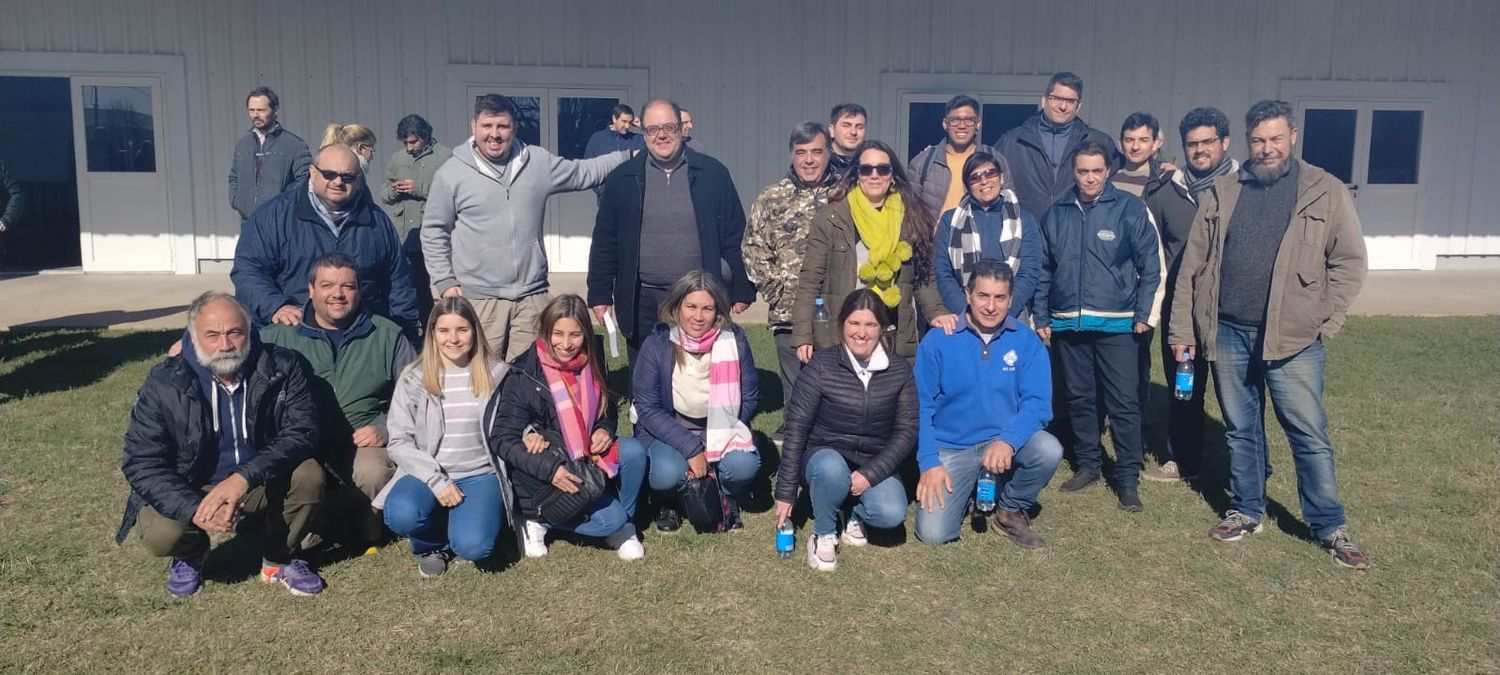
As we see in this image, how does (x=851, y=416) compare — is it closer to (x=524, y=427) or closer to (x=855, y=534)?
(x=855, y=534)

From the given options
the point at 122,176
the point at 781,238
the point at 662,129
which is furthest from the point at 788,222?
the point at 122,176

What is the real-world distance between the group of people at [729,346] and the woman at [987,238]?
1 cm

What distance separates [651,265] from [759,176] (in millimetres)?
7308

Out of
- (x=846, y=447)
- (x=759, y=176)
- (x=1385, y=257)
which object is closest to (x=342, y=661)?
(x=846, y=447)

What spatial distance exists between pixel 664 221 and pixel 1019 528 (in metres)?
2.22

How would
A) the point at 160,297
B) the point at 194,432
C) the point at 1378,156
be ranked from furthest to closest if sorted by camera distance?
the point at 1378,156, the point at 160,297, the point at 194,432

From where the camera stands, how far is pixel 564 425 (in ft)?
14.4

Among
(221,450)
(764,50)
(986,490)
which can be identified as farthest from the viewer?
A: (764,50)

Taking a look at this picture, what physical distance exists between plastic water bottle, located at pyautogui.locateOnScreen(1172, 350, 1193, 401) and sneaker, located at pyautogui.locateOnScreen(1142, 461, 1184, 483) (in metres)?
0.75

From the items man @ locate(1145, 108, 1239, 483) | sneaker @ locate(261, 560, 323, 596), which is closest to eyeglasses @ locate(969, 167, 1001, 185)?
man @ locate(1145, 108, 1239, 483)

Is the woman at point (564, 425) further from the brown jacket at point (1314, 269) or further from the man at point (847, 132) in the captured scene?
the brown jacket at point (1314, 269)

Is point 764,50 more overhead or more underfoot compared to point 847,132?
more overhead

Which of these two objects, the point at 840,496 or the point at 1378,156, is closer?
the point at 840,496

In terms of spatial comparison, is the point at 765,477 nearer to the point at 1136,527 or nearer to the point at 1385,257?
the point at 1136,527
